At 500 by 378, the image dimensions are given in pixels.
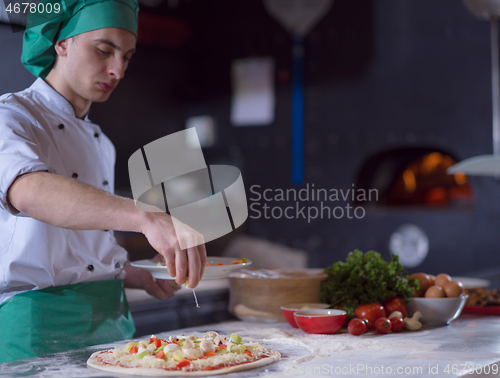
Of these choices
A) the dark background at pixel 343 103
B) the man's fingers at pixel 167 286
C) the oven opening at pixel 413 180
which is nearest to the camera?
the man's fingers at pixel 167 286

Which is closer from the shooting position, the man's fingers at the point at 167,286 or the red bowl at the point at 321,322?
the red bowl at the point at 321,322

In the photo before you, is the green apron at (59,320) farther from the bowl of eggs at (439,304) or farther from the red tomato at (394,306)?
Answer: the bowl of eggs at (439,304)

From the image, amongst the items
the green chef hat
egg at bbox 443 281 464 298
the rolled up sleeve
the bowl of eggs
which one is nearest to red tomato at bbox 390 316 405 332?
the bowl of eggs

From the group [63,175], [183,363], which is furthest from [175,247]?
[63,175]

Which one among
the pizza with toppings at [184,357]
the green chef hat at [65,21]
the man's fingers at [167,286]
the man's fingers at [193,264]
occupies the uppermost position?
the green chef hat at [65,21]

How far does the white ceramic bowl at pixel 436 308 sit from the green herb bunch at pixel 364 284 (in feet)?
0.12

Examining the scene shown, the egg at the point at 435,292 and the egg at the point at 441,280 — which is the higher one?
the egg at the point at 441,280

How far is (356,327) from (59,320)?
0.82 m

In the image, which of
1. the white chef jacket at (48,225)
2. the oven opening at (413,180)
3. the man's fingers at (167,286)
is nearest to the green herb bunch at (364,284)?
the man's fingers at (167,286)

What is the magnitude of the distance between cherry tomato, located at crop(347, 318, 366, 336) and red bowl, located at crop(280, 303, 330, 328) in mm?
144

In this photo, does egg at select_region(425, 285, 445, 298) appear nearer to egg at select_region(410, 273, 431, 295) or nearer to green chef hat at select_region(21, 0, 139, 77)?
egg at select_region(410, 273, 431, 295)

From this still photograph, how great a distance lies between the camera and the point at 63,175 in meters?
1.37

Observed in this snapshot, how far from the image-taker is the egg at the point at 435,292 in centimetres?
182

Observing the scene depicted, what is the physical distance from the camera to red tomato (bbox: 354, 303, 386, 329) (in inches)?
66.5
